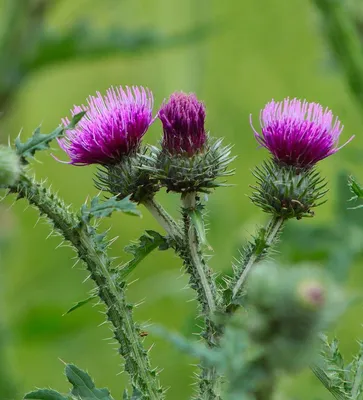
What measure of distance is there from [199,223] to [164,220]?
134 millimetres

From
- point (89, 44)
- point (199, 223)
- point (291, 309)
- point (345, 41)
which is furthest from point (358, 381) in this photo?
point (89, 44)

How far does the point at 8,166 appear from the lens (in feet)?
5.08

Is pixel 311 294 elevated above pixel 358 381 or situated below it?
above

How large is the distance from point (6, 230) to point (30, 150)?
2290mm

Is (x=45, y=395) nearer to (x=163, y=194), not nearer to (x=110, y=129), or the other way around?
(x=110, y=129)

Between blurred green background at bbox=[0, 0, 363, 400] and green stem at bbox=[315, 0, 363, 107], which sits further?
blurred green background at bbox=[0, 0, 363, 400]

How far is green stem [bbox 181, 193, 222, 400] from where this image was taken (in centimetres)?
156

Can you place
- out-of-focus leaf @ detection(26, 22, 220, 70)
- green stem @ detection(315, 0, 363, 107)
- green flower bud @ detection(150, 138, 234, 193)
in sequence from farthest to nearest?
1. out-of-focus leaf @ detection(26, 22, 220, 70)
2. green stem @ detection(315, 0, 363, 107)
3. green flower bud @ detection(150, 138, 234, 193)

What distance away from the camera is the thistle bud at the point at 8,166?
1543 mm

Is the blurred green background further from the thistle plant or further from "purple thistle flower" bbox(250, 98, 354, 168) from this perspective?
"purple thistle flower" bbox(250, 98, 354, 168)

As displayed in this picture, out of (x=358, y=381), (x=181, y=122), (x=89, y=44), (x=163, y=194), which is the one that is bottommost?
(x=358, y=381)

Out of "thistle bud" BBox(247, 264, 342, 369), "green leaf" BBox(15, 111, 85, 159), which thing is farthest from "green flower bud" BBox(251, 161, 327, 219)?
"thistle bud" BBox(247, 264, 342, 369)

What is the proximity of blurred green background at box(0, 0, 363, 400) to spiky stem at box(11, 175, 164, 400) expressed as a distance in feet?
0.35

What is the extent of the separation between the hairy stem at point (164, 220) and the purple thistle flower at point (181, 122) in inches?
4.8
